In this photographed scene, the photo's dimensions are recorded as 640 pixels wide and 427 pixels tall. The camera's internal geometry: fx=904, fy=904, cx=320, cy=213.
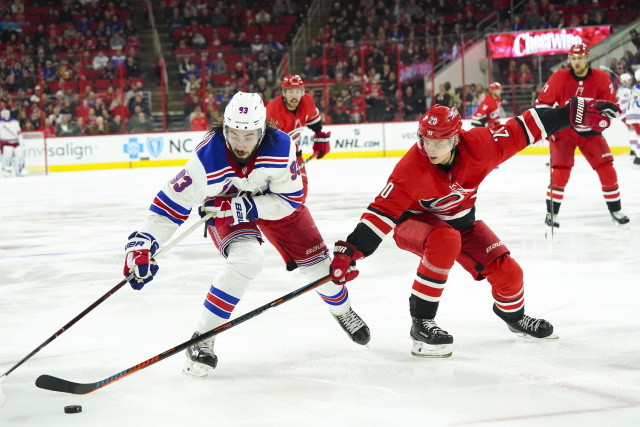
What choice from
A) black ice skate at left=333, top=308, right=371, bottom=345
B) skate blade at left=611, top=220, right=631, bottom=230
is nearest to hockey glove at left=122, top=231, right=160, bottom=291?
black ice skate at left=333, top=308, right=371, bottom=345

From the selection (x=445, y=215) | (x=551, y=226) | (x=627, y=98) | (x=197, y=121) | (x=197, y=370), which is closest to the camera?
(x=197, y=370)

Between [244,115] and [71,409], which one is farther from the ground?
[244,115]

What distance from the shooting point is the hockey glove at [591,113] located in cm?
324

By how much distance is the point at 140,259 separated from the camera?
112 inches

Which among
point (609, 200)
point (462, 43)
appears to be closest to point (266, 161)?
point (609, 200)

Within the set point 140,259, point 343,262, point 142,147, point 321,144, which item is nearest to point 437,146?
point 343,262

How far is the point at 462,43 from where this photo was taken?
15.0m

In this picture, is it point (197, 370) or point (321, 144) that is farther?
point (321, 144)

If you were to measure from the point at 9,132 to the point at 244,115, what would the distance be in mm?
10963

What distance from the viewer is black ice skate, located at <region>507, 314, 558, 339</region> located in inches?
129

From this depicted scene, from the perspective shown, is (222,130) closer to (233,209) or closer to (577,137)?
(233,209)

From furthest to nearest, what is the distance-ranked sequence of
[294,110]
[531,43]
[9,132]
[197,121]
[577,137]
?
[531,43] → [197,121] → [9,132] → [294,110] → [577,137]

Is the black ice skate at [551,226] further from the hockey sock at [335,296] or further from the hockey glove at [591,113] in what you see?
the hockey sock at [335,296]

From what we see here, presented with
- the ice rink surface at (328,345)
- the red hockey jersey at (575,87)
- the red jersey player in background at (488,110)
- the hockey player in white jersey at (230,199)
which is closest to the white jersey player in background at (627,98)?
the red jersey player in background at (488,110)
